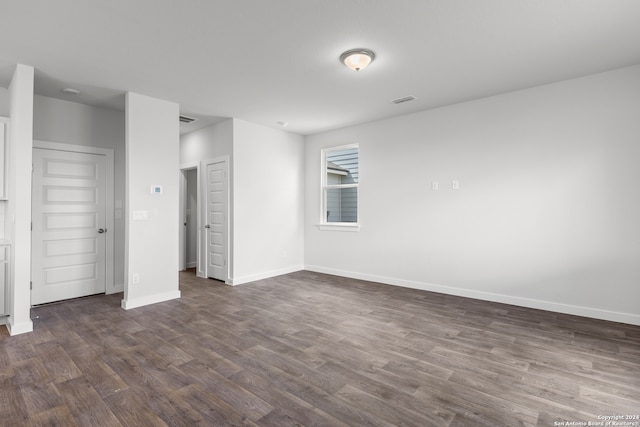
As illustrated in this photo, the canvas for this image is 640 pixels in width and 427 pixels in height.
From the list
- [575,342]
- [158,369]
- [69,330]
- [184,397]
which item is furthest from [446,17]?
[69,330]

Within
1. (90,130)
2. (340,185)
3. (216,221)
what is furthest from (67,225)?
(340,185)

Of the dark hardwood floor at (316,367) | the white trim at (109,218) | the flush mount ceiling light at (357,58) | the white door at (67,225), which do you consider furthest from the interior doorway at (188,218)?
the flush mount ceiling light at (357,58)

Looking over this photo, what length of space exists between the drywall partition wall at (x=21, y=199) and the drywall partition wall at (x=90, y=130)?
99 cm

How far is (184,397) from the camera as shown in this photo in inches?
84.3

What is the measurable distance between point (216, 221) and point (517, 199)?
4.67 m

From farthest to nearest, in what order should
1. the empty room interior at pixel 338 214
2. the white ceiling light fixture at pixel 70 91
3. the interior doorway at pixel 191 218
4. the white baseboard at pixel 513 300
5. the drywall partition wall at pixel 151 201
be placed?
the interior doorway at pixel 191 218, the drywall partition wall at pixel 151 201, the white ceiling light fixture at pixel 70 91, the white baseboard at pixel 513 300, the empty room interior at pixel 338 214

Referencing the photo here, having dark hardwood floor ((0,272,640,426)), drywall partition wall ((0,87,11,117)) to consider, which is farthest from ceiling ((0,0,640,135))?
dark hardwood floor ((0,272,640,426))

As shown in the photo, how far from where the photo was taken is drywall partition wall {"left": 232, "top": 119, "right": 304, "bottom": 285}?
17.7ft

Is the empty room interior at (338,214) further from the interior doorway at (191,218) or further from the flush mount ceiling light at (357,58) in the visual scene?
the interior doorway at (191,218)

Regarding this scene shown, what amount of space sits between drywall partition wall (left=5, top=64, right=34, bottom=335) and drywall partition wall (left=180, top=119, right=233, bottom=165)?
2548 mm

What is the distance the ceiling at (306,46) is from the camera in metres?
2.44

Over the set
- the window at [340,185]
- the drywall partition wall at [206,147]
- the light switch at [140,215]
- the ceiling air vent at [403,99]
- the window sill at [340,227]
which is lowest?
the window sill at [340,227]

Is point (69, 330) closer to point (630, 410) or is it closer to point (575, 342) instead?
point (630, 410)

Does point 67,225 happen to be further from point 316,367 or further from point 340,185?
point 340,185
